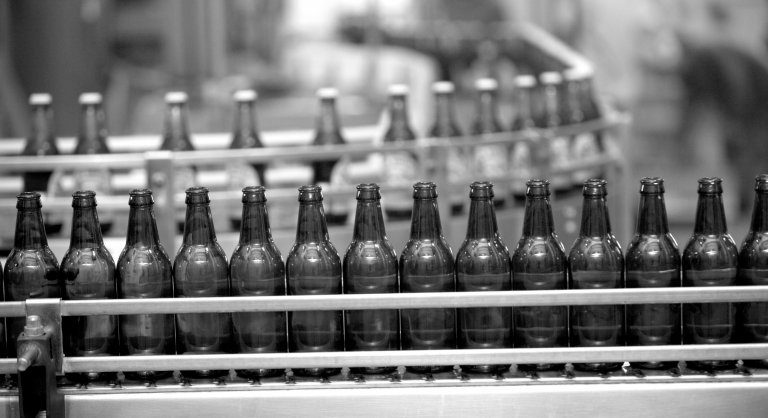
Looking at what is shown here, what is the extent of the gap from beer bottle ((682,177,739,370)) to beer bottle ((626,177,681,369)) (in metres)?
0.02

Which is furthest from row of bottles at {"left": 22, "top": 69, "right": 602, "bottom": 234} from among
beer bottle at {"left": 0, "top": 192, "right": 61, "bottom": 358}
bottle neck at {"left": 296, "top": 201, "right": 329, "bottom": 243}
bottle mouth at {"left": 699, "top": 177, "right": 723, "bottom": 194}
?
bottle mouth at {"left": 699, "top": 177, "right": 723, "bottom": 194}

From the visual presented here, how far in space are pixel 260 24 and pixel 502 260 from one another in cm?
579

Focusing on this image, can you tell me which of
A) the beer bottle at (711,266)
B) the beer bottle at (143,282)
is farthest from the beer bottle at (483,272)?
the beer bottle at (143,282)

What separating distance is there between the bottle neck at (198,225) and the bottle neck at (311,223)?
0.12m

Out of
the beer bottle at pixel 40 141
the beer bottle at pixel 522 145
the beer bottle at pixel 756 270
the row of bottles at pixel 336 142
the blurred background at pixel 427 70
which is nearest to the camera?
the beer bottle at pixel 756 270

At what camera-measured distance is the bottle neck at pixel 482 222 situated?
1237mm

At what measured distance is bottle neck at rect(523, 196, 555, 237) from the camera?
1.23m

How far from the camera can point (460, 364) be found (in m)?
1.16

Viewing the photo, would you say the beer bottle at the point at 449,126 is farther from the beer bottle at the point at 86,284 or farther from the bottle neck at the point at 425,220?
the beer bottle at the point at 86,284

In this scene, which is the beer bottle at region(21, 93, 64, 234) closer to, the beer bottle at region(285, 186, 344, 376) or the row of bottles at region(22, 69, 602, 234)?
the row of bottles at region(22, 69, 602, 234)

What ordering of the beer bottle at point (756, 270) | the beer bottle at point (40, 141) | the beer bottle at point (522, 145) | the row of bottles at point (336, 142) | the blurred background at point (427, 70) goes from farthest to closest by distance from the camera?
the blurred background at point (427, 70)
the beer bottle at point (522, 145)
the beer bottle at point (40, 141)
the row of bottles at point (336, 142)
the beer bottle at point (756, 270)

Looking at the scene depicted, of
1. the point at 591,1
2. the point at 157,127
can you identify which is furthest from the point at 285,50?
the point at 157,127

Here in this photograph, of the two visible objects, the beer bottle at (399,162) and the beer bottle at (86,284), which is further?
the beer bottle at (399,162)

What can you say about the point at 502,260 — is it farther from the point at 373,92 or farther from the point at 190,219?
the point at 373,92
